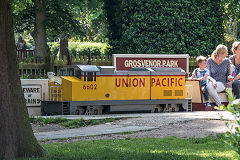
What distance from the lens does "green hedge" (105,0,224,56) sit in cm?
2281

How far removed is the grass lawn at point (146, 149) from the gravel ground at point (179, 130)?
738 millimetres

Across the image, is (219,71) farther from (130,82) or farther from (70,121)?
(70,121)

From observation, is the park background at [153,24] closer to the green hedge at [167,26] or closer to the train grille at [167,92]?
the green hedge at [167,26]

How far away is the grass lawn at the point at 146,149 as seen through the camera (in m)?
8.15

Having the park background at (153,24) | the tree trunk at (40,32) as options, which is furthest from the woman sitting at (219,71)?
the tree trunk at (40,32)

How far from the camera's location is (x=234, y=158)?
7887mm

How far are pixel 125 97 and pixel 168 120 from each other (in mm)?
3112

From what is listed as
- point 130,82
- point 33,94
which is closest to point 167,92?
point 130,82

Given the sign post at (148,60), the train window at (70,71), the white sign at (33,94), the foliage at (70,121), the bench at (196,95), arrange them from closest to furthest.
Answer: the foliage at (70,121) → the train window at (70,71) → the white sign at (33,94) → the bench at (196,95) → the sign post at (148,60)

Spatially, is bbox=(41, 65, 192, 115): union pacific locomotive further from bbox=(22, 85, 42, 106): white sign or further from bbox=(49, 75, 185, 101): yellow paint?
bbox=(22, 85, 42, 106): white sign

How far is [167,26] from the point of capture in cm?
2300

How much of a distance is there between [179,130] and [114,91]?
4.52 metres

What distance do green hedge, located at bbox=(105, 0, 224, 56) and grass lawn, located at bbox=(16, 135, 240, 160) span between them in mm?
12835

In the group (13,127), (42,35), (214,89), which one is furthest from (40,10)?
(13,127)
